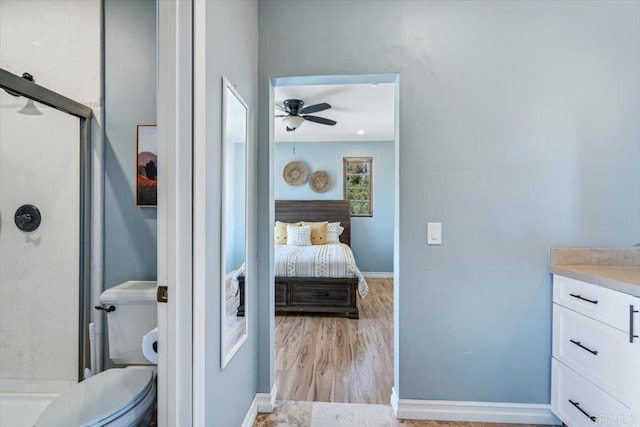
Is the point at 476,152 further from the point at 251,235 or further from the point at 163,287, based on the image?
the point at 163,287

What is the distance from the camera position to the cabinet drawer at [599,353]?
127cm

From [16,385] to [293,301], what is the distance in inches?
98.1

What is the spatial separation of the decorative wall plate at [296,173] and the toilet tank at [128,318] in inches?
174

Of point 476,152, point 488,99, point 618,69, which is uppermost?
point 618,69

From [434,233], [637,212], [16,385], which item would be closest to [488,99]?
[434,233]

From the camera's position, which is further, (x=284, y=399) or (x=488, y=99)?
(x=284, y=399)

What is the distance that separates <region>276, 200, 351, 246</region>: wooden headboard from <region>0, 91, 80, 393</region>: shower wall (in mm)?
4093

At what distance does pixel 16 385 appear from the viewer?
70.8 inches

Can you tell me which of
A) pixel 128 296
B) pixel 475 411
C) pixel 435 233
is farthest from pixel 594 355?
pixel 128 296

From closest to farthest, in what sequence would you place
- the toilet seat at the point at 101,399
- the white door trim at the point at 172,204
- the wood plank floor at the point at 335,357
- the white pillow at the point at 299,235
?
1. the white door trim at the point at 172,204
2. the toilet seat at the point at 101,399
3. the wood plank floor at the point at 335,357
4. the white pillow at the point at 299,235

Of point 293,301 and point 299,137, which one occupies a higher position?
point 299,137

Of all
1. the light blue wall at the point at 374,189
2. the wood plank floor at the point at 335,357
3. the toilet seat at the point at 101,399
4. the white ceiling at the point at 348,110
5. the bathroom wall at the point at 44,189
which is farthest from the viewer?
the light blue wall at the point at 374,189

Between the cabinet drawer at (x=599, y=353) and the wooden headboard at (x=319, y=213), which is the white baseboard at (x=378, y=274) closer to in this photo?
the wooden headboard at (x=319, y=213)

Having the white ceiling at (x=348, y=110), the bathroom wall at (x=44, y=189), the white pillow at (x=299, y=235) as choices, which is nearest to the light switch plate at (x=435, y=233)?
the white ceiling at (x=348, y=110)
